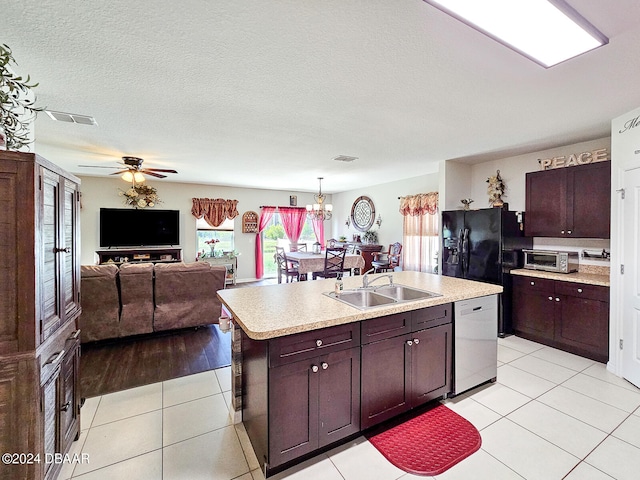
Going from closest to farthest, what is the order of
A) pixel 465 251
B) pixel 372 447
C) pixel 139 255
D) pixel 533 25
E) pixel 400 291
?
pixel 533 25 < pixel 372 447 < pixel 400 291 < pixel 465 251 < pixel 139 255

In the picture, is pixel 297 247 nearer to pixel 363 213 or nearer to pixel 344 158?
pixel 363 213

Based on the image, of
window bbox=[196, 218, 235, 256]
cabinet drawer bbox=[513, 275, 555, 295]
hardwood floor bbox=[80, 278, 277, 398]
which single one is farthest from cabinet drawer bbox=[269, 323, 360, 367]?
window bbox=[196, 218, 235, 256]

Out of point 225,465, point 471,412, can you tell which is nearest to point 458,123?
point 471,412

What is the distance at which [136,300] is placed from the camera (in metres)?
3.52

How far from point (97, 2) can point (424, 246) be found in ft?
19.0

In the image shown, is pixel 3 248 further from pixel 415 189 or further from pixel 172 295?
pixel 415 189

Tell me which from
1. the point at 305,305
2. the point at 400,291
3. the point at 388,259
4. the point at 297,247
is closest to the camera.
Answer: the point at 305,305

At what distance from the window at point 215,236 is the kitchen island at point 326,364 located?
5.36 m

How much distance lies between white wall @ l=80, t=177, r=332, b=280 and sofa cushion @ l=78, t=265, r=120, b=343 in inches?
144

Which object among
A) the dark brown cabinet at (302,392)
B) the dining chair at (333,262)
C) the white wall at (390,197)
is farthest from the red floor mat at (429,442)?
the white wall at (390,197)

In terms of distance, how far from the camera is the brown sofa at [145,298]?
3318 millimetres

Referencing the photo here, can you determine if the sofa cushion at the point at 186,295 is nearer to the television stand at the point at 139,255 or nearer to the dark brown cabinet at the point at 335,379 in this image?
the dark brown cabinet at the point at 335,379

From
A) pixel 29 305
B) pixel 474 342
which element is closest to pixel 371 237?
pixel 474 342

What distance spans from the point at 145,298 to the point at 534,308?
4.90 meters
